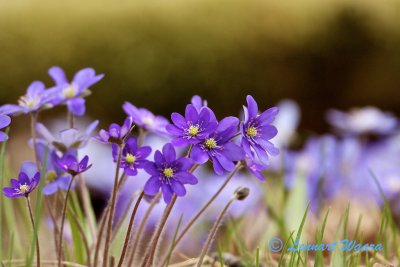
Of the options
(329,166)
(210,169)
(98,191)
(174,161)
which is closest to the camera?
(174,161)

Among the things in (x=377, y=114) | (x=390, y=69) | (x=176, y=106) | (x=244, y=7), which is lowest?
(x=377, y=114)

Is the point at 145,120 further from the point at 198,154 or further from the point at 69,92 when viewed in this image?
the point at 198,154

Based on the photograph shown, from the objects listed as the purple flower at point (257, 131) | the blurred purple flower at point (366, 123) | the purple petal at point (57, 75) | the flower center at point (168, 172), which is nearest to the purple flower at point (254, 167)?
the purple flower at point (257, 131)

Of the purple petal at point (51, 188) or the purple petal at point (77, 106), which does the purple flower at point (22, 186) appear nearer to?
the purple petal at point (51, 188)

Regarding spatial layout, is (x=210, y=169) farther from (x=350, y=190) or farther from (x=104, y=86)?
(x=350, y=190)

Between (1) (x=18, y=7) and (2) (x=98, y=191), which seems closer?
(2) (x=98, y=191)

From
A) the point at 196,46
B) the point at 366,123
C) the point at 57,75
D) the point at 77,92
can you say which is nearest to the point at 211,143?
the point at 77,92

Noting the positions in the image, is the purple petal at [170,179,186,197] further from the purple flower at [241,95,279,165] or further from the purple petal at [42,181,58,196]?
the purple petal at [42,181,58,196]

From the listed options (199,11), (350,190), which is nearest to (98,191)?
(199,11)
